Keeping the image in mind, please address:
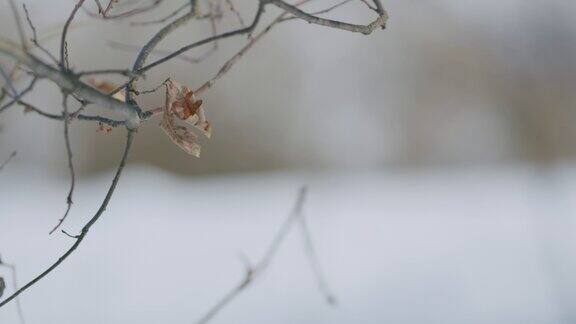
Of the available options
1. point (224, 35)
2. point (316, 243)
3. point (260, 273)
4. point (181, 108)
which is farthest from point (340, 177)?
point (224, 35)

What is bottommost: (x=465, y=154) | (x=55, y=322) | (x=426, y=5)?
(x=55, y=322)

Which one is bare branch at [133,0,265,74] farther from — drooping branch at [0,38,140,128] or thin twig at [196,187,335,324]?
thin twig at [196,187,335,324]

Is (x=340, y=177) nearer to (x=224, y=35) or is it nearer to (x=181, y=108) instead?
(x=181, y=108)

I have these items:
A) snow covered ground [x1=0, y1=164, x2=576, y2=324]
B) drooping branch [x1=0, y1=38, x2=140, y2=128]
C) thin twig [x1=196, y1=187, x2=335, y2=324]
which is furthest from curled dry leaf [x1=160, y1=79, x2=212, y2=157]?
snow covered ground [x1=0, y1=164, x2=576, y2=324]

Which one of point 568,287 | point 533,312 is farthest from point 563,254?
point 533,312

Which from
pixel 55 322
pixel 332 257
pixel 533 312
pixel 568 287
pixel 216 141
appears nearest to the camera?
pixel 55 322

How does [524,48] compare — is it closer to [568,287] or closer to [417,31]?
[417,31]

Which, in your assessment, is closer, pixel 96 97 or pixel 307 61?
pixel 96 97

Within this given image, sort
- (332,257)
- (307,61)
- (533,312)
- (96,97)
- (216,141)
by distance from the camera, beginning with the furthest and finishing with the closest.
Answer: (307,61), (216,141), (332,257), (533,312), (96,97)
